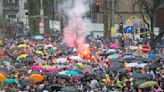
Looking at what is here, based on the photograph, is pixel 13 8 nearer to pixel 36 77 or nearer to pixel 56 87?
pixel 36 77

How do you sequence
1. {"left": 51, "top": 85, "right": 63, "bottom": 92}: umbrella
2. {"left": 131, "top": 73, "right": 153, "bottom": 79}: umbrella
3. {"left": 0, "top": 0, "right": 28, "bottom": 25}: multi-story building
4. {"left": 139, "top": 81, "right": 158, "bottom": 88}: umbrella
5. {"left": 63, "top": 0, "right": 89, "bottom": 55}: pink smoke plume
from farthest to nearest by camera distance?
{"left": 0, "top": 0, "right": 28, "bottom": 25}: multi-story building < {"left": 63, "top": 0, "right": 89, "bottom": 55}: pink smoke plume < {"left": 131, "top": 73, "right": 153, "bottom": 79}: umbrella < {"left": 51, "top": 85, "right": 63, "bottom": 92}: umbrella < {"left": 139, "top": 81, "right": 158, "bottom": 88}: umbrella

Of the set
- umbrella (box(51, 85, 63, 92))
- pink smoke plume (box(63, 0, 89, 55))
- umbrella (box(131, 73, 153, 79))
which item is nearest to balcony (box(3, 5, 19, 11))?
pink smoke plume (box(63, 0, 89, 55))

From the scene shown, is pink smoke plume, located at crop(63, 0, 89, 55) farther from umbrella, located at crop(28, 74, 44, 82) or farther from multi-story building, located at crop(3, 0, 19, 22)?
multi-story building, located at crop(3, 0, 19, 22)

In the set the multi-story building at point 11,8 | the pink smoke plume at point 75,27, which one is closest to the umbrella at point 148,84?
the pink smoke plume at point 75,27

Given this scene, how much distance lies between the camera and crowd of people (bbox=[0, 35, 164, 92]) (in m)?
19.0

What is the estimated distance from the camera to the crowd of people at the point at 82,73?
19000 millimetres

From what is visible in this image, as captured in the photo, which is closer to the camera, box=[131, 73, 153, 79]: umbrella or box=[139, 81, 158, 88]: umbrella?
box=[139, 81, 158, 88]: umbrella

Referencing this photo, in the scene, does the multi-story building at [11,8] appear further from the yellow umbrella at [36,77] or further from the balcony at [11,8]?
the yellow umbrella at [36,77]

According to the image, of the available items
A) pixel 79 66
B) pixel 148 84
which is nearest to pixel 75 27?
pixel 79 66

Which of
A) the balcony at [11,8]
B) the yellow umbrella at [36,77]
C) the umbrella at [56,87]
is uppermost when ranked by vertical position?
the balcony at [11,8]

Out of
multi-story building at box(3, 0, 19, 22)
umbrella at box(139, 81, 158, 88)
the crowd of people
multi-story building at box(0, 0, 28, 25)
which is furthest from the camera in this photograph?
multi-story building at box(3, 0, 19, 22)

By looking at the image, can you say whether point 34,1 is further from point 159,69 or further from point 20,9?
point 20,9

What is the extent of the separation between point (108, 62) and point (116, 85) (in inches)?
183

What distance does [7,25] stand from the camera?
164 feet
